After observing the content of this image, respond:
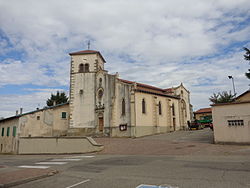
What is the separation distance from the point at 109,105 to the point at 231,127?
1695cm

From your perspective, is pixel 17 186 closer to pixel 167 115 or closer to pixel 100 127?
pixel 100 127

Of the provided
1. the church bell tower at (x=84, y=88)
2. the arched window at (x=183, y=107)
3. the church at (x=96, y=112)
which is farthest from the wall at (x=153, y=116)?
the church bell tower at (x=84, y=88)

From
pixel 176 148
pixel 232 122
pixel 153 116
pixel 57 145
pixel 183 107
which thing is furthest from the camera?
pixel 183 107

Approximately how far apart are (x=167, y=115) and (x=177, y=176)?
90.1ft

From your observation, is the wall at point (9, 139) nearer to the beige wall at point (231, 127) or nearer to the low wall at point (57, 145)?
the low wall at point (57, 145)

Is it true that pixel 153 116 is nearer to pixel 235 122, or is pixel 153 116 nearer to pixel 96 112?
pixel 96 112

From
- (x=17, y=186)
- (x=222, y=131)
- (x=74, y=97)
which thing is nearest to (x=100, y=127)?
(x=74, y=97)

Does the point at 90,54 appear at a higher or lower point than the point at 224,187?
higher

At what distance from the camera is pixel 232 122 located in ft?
57.1

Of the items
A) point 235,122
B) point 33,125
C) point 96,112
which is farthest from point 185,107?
point 33,125

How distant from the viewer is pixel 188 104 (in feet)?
136

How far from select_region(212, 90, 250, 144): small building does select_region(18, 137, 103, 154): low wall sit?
32.7 ft

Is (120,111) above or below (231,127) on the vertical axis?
above

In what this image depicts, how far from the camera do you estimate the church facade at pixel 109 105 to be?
29.0 meters
